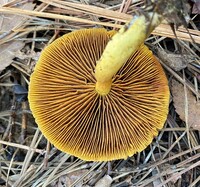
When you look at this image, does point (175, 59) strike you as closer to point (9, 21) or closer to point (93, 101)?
point (93, 101)

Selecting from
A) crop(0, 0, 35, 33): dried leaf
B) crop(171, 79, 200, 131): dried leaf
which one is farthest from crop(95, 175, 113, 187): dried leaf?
crop(0, 0, 35, 33): dried leaf

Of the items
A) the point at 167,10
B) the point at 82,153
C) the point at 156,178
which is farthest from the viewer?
the point at 156,178

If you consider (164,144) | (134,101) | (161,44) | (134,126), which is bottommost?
(164,144)

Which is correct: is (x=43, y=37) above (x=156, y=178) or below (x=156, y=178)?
above

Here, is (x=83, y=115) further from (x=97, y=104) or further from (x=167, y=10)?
(x=167, y=10)

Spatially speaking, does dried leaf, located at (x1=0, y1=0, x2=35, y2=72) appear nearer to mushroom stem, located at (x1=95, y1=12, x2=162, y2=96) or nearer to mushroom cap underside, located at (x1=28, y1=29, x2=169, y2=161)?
mushroom cap underside, located at (x1=28, y1=29, x2=169, y2=161)

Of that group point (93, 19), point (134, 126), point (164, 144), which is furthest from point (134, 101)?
point (93, 19)

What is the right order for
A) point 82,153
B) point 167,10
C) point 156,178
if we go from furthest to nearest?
point 156,178
point 82,153
point 167,10

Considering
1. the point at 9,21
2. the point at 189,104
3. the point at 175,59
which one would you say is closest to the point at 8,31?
the point at 9,21
